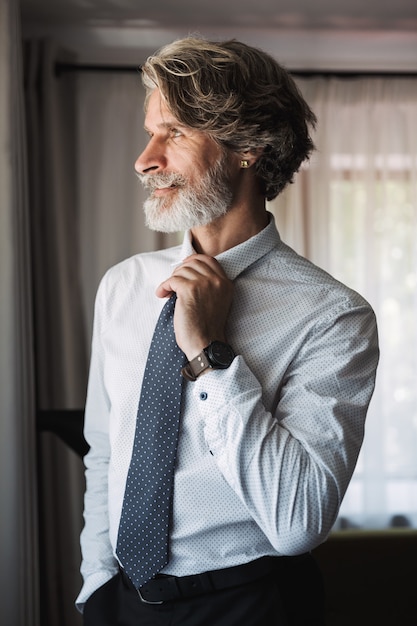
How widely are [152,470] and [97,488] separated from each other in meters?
0.30

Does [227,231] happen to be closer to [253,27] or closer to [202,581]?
[202,581]

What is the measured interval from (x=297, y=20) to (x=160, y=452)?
2.69 meters

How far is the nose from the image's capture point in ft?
Result: 4.43

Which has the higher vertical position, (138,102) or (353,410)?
(138,102)

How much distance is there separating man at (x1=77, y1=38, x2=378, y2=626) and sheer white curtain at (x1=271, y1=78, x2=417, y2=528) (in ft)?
6.42

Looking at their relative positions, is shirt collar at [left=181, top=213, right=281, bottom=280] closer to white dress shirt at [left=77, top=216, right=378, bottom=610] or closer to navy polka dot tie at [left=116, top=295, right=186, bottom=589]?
white dress shirt at [left=77, top=216, right=378, bottom=610]

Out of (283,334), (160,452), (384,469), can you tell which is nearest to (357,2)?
(384,469)

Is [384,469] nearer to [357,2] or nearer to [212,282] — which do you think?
[357,2]

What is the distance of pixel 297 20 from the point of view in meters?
3.39

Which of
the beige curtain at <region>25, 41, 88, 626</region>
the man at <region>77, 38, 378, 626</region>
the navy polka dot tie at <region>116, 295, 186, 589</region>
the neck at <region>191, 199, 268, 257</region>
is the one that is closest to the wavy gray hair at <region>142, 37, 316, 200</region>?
the man at <region>77, 38, 378, 626</region>

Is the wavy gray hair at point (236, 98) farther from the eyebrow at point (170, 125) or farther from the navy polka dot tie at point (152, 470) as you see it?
the navy polka dot tie at point (152, 470)

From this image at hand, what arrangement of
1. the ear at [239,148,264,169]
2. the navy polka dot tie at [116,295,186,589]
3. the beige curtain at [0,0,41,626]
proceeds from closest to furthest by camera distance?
1. the navy polka dot tie at [116,295,186,589]
2. the ear at [239,148,264,169]
3. the beige curtain at [0,0,41,626]

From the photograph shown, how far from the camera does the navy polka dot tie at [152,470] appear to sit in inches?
48.9

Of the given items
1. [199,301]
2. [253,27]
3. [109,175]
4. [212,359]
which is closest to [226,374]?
[212,359]
